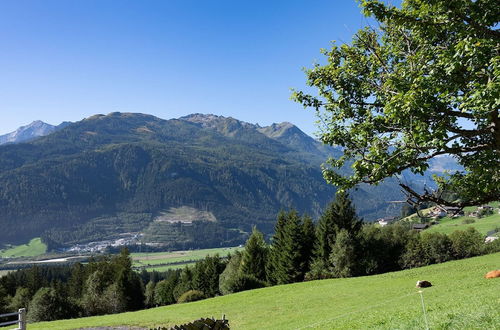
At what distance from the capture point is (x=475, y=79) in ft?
30.9

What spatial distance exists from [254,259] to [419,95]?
7717 centimetres

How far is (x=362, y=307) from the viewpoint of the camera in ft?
100

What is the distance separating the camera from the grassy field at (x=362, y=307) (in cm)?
1711

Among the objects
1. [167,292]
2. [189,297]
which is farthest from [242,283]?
[167,292]

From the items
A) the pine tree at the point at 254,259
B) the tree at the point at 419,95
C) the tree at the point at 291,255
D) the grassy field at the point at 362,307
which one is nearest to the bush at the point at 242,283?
the tree at the point at 291,255

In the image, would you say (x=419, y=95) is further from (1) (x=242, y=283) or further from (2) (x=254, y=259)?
(2) (x=254, y=259)

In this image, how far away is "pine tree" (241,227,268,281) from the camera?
8225cm

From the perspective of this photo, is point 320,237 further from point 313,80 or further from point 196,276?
point 313,80

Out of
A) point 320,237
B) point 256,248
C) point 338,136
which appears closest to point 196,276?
point 256,248

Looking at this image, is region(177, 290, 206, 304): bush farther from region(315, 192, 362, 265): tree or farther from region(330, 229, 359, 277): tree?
region(330, 229, 359, 277): tree

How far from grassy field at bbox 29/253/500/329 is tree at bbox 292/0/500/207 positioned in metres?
6.45

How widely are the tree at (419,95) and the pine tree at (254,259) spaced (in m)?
71.3

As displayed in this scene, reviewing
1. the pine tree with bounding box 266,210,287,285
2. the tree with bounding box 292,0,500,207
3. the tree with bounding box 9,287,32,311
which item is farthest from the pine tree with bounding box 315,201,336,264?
the tree with bounding box 9,287,32,311

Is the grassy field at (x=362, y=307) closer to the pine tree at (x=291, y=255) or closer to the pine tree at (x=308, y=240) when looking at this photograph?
the pine tree at (x=291, y=255)
